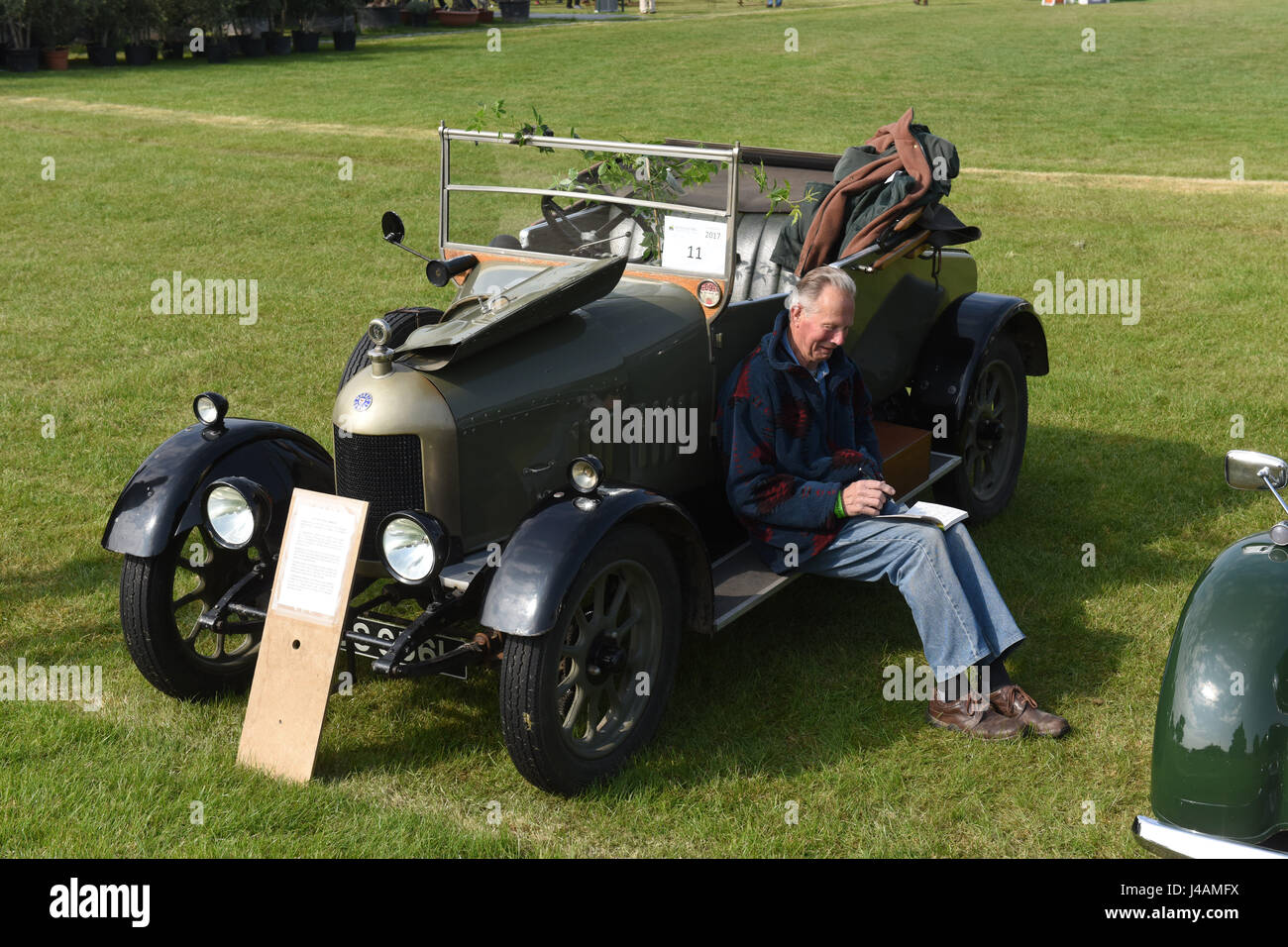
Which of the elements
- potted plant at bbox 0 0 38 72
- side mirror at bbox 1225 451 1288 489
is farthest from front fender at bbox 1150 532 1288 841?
potted plant at bbox 0 0 38 72

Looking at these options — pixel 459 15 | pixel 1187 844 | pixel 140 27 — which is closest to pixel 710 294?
pixel 1187 844

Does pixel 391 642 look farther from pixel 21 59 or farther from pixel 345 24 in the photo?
pixel 345 24

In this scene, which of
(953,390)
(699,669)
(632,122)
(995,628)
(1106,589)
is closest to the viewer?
(995,628)

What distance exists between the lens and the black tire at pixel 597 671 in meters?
3.92

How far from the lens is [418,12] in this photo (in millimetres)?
44500

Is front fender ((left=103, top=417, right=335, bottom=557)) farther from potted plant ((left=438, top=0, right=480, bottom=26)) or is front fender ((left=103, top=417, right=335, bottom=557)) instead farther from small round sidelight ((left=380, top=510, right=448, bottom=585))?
potted plant ((left=438, top=0, right=480, bottom=26))

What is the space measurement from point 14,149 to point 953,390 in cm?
1753

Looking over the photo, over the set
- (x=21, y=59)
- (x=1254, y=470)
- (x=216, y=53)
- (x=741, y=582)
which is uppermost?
(x=216, y=53)

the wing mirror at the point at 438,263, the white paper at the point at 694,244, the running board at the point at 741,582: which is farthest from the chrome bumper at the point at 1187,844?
the wing mirror at the point at 438,263

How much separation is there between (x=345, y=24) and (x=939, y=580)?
3688cm

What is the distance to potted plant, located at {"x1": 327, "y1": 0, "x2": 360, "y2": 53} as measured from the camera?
36.5 metres

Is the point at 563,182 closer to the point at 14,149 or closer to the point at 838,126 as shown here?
the point at 14,149
